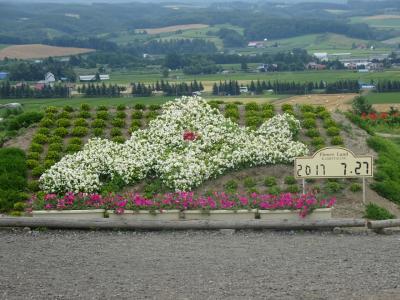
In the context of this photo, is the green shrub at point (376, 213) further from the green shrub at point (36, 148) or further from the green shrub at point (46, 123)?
the green shrub at point (46, 123)

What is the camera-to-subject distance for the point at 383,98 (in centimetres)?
6756

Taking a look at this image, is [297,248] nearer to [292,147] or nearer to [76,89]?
[292,147]

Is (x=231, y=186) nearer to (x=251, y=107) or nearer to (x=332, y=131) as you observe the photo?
(x=332, y=131)

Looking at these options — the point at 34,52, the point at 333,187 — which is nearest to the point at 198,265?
the point at 333,187

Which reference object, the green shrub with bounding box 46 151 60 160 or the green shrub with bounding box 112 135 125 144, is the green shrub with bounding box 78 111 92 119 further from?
the green shrub with bounding box 46 151 60 160

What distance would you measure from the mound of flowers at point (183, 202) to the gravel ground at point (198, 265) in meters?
1.11

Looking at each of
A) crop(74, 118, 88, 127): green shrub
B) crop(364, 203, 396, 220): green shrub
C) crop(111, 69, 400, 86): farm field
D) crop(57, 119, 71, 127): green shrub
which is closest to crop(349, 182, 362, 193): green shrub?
crop(364, 203, 396, 220): green shrub

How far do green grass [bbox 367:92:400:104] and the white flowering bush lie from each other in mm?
39055

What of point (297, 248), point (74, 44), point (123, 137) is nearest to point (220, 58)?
point (74, 44)

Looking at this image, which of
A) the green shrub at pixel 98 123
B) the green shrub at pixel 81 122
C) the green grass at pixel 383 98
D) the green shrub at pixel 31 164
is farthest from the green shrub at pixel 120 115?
the green grass at pixel 383 98

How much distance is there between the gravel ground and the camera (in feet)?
44.8

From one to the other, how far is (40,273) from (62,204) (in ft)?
15.2

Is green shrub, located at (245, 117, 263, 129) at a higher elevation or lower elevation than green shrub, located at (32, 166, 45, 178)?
higher

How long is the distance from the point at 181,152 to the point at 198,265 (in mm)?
8276
